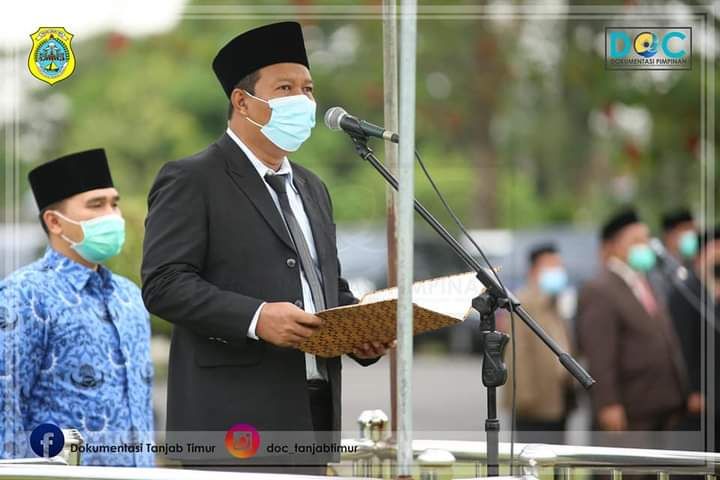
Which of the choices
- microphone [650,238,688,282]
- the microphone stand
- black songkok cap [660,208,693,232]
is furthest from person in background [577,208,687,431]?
the microphone stand

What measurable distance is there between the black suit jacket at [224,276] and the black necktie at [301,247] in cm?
5

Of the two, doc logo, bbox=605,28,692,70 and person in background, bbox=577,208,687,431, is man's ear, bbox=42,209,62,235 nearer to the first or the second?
doc logo, bbox=605,28,692,70

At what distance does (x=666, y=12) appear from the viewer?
834 centimetres

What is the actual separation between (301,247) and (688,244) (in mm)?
6814

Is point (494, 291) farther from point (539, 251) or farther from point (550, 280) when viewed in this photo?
point (539, 251)

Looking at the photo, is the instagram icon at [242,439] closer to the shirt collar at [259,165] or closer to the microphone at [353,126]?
the shirt collar at [259,165]

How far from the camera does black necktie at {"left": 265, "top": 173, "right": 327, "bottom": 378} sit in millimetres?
4113

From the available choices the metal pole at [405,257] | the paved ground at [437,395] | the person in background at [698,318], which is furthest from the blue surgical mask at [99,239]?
the paved ground at [437,395]

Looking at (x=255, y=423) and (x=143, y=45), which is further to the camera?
(x=143, y=45)

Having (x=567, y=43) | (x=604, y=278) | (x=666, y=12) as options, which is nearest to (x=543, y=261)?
(x=604, y=278)

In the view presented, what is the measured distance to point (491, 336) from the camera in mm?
3639

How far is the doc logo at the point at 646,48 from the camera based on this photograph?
17.4 ft

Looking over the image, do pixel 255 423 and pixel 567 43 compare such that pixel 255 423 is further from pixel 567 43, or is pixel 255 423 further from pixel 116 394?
pixel 567 43

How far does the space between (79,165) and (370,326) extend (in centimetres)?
165
